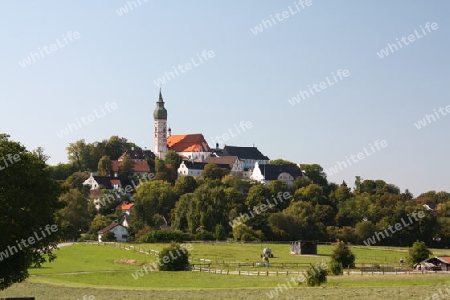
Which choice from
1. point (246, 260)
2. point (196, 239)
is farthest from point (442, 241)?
point (246, 260)

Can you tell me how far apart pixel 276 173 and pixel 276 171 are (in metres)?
0.68

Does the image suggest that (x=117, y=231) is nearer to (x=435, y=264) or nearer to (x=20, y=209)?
(x=435, y=264)

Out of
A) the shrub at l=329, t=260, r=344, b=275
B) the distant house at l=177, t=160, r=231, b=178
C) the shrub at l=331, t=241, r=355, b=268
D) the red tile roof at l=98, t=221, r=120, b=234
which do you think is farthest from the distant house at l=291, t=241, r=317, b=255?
the distant house at l=177, t=160, r=231, b=178

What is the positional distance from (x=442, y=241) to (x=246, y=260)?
187 feet

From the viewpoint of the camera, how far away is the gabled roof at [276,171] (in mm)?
182125

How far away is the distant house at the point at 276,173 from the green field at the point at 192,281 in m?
80.8

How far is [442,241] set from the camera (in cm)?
12900

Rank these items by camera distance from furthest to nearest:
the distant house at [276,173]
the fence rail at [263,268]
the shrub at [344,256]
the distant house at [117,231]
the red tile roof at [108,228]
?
the distant house at [276,173], the distant house at [117,231], the red tile roof at [108,228], the shrub at [344,256], the fence rail at [263,268]

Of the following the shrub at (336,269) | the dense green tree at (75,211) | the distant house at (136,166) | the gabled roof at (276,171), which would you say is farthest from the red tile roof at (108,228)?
the gabled roof at (276,171)

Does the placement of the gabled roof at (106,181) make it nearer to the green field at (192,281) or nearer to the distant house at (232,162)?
the distant house at (232,162)

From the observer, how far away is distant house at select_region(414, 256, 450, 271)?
237 feet

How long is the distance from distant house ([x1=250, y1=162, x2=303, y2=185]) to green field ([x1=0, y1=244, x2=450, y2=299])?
80.8 meters

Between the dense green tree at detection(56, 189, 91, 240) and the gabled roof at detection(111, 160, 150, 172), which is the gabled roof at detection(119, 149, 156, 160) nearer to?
the gabled roof at detection(111, 160, 150, 172)

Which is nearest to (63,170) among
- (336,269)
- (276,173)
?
(276,173)
